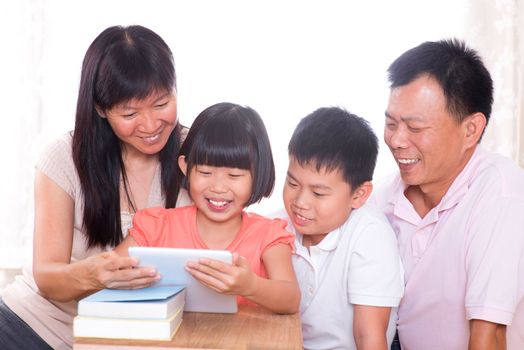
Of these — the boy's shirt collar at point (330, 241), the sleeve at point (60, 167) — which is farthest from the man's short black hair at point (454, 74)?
the sleeve at point (60, 167)

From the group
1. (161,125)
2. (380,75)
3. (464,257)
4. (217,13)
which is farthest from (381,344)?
(217,13)

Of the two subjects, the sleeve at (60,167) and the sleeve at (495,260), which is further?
the sleeve at (60,167)

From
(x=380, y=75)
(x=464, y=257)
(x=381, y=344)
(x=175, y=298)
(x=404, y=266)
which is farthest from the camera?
(x=380, y=75)

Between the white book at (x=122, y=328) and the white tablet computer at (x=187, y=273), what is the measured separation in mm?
137

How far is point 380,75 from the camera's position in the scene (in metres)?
3.11

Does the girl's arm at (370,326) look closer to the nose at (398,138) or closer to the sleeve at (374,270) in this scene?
the sleeve at (374,270)

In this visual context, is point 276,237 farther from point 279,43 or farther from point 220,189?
point 279,43

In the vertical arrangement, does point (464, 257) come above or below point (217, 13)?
below

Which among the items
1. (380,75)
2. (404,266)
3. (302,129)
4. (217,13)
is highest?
(217,13)

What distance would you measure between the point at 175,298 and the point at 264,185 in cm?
48

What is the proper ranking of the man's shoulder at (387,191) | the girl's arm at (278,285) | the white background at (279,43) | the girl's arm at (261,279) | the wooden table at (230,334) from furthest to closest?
1. the white background at (279,43)
2. the man's shoulder at (387,191)
3. the girl's arm at (278,285)
4. the girl's arm at (261,279)
5. the wooden table at (230,334)

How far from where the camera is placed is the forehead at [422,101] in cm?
194

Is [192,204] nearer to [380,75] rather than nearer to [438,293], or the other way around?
[438,293]

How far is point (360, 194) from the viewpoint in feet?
6.15
